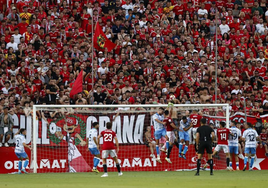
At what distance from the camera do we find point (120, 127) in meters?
26.0

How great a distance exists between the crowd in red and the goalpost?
63 centimetres

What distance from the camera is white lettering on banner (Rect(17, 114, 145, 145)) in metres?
25.4

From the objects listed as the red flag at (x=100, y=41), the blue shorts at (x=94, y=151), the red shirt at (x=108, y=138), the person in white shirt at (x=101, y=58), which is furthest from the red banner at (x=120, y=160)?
the red flag at (x=100, y=41)

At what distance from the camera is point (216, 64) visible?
27.0 m

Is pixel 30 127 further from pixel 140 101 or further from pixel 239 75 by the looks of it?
pixel 239 75

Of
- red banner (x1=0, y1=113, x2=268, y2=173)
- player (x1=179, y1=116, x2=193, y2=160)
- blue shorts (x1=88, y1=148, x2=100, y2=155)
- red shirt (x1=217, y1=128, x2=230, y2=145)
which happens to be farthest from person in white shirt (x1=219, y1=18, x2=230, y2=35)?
blue shorts (x1=88, y1=148, x2=100, y2=155)

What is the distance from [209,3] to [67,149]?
1345cm

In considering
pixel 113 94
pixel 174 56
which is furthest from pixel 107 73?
Answer: pixel 174 56

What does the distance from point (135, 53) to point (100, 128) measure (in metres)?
5.03

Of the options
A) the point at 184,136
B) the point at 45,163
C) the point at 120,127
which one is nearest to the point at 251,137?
the point at 184,136

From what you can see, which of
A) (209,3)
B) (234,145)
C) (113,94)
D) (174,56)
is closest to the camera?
(234,145)

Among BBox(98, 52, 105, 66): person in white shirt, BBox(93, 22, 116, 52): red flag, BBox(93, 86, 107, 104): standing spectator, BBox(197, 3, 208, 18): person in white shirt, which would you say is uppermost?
BBox(197, 3, 208, 18): person in white shirt

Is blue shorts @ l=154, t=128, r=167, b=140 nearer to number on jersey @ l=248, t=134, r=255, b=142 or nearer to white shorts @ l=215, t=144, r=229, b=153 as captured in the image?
white shorts @ l=215, t=144, r=229, b=153

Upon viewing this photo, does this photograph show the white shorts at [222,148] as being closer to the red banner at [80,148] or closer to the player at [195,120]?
the player at [195,120]
